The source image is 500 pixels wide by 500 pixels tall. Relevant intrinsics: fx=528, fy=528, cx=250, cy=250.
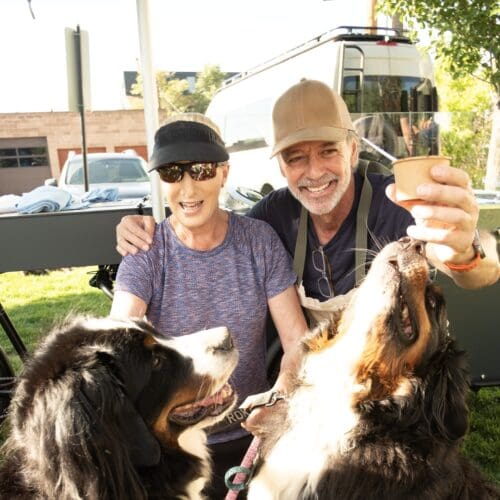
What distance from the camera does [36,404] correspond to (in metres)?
1.51

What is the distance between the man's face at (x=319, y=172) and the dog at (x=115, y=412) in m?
0.89

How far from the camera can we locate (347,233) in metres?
2.69

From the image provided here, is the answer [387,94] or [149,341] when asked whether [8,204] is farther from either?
[387,94]

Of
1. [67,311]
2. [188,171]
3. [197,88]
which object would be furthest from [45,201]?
[197,88]

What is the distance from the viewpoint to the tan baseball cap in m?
2.57

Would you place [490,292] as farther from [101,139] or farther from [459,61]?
[101,139]

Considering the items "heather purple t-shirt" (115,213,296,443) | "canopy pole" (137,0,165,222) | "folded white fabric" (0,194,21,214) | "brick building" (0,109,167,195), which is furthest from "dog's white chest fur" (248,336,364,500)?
"brick building" (0,109,167,195)

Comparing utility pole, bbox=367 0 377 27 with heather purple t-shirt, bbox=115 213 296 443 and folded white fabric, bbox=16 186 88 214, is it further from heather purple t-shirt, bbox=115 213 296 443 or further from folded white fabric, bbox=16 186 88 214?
heather purple t-shirt, bbox=115 213 296 443

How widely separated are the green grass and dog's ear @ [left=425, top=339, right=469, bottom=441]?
143 cm

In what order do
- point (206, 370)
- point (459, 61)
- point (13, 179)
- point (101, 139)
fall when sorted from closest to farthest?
point (206, 370), point (459, 61), point (13, 179), point (101, 139)

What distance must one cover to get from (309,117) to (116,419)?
1.70 m

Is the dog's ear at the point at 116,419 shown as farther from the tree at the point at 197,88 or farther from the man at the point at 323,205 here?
the tree at the point at 197,88

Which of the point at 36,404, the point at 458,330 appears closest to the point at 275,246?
the point at 36,404

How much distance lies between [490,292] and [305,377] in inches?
82.2
